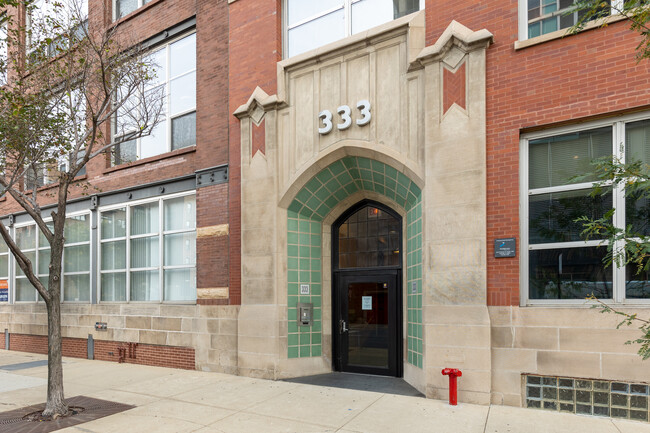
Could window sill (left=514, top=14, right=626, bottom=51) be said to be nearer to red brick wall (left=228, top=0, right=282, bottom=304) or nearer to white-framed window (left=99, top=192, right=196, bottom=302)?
red brick wall (left=228, top=0, right=282, bottom=304)

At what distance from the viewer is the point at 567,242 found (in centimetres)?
698

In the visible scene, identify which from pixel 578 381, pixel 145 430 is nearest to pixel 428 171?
pixel 578 381

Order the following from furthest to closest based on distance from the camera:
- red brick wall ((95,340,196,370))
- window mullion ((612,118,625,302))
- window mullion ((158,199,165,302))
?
window mullion ((158,199,165,302)) < red brick wall ((95,340,196,370)) < window mullion ((612,118,625,302))

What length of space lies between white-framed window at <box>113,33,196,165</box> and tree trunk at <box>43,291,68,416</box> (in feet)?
17.7

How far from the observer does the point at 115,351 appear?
494 inches

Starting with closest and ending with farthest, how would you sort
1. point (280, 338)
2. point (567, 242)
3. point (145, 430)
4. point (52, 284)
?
point (145, 430) < point (567, 242) < point (52, 284) < point (280, 338)

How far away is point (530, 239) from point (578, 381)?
7.17 ft

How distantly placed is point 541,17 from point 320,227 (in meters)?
6.08

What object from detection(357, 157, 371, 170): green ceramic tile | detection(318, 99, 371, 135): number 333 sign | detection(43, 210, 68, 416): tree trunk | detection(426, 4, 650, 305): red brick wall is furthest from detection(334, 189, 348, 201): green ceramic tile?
detection(43, 210, 68, 416): tree trunk

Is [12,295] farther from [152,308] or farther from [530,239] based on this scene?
[530,239]

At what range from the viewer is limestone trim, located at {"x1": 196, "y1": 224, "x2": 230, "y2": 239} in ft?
35.3

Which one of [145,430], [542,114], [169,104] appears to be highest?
[169,104]

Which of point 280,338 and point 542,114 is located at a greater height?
point 542,114

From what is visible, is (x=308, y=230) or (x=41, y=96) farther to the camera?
(x=308, y=230)
